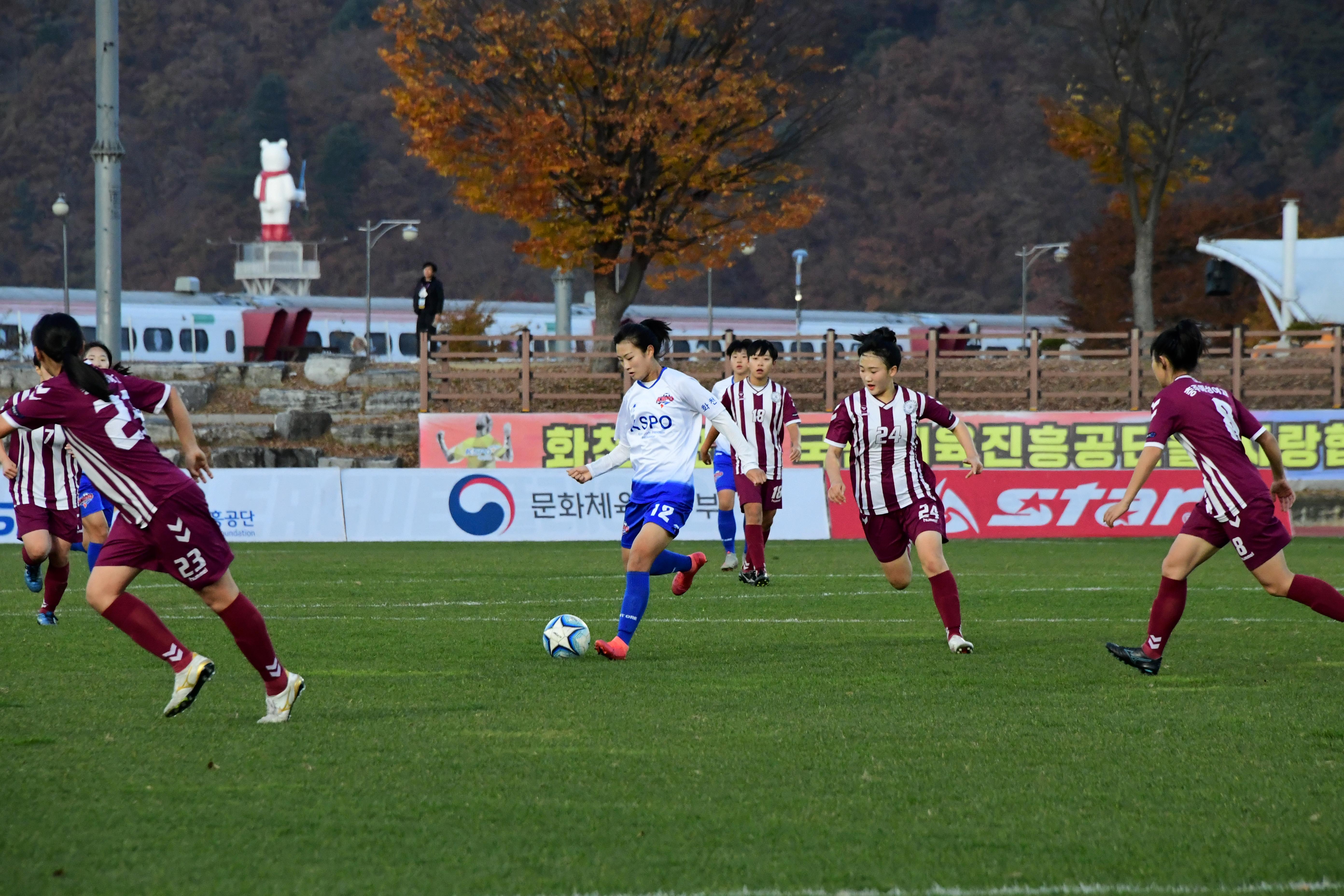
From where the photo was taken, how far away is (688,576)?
34.9ft

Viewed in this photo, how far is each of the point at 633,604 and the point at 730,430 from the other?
1.20 metres

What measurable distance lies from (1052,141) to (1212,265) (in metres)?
12.5

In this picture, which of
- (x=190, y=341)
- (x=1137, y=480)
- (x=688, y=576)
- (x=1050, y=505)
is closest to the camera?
(x=1137, y=480)

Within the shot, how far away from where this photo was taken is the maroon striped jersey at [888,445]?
916 cm

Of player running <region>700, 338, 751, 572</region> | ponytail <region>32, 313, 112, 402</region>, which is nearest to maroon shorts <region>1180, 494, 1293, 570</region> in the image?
ponytail <region>32, 313, 112, 402</region>

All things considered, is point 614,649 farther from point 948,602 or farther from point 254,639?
point 254,639

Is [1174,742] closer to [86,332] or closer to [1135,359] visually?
[1135,359]

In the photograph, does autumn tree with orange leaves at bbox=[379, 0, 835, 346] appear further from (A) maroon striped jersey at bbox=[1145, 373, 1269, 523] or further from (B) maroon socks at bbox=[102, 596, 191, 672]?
(B) maroon socks at bbox=[102, 596, 191, 672]

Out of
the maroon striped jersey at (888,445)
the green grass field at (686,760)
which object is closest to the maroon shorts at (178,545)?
the green grass field at (686,760)

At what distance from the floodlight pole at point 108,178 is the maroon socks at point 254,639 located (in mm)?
14643

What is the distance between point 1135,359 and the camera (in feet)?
94.7

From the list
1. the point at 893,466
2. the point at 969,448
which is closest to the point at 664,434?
the point at 893,466

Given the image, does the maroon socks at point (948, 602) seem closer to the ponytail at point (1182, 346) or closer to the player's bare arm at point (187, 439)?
the ponytail at point (1182, 346)

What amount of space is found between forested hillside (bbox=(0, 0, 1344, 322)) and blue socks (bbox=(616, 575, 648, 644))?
7019 cm
